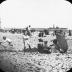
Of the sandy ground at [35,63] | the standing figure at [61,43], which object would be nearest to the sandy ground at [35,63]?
the sandy ground at [35,63]

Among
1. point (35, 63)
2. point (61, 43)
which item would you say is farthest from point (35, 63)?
point (61, 43)

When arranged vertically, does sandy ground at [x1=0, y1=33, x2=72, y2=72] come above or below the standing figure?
below

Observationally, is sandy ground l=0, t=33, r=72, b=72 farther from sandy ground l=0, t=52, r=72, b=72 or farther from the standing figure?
the standing figure

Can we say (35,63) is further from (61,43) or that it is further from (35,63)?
(61,43)

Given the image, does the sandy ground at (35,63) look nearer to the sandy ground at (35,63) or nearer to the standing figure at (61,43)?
the sandy ground at (35,63)

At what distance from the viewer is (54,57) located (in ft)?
26.8

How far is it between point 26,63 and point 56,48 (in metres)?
2.51

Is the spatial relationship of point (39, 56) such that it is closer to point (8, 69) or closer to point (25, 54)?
point (25, 54)

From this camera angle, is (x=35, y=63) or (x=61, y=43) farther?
Result: (x=61, y=43)

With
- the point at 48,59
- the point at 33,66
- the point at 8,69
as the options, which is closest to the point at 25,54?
the point at 48,59

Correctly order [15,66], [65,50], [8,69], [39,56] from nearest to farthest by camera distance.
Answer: [8,69] → [15,66] → [39,56] → [65,50]

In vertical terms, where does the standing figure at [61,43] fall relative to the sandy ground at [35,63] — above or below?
above

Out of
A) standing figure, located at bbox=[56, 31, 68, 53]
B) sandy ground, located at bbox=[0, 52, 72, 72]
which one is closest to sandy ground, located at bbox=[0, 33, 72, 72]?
sandy ground, located at bbox=[0, 52, 72, 72]

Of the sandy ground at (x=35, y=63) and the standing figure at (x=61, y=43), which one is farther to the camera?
the standing figure at (x=61, y=43)
